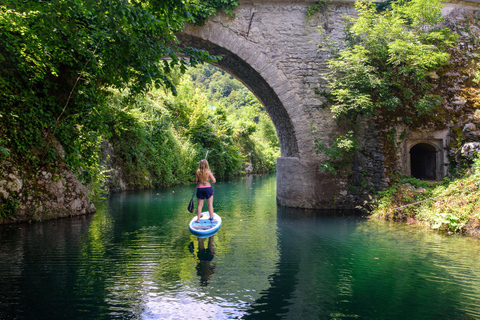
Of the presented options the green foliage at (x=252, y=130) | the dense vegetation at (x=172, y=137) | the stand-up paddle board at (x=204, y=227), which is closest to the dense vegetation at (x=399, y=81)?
the stand-up paddle board at (x=204, y=227)

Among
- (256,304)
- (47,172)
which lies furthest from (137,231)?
(256,304)

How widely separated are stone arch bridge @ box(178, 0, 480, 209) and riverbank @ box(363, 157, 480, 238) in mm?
708

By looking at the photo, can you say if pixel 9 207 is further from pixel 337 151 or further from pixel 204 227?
pixel 337 151

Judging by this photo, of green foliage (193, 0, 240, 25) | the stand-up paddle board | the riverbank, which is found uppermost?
green foliage (193, 0, 240, 25)

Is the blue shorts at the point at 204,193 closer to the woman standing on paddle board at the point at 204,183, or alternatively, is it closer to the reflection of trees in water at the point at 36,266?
the woman standing on paddle board at the point at 204,183

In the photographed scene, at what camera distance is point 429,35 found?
8.93 meters

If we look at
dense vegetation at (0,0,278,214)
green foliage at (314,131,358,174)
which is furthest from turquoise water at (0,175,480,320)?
green foliage at (314,131,358,174)

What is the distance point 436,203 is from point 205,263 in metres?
5.20

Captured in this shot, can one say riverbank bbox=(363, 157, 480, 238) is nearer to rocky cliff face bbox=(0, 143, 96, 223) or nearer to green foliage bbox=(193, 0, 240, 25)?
green foliage bbox=(193, 0, 240, 25)

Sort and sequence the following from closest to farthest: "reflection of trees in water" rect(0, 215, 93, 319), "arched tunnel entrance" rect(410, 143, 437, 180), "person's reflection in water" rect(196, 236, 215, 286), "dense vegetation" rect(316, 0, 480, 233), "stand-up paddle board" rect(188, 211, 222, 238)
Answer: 1. "reflection of trees in water" rect(0, 215, 93, 319)
2. "person's reflection in water" rect(196, 236, 215, 286)
3. "stand-up paddle board" rect(188, 211, 222, 238)
4. "dense vegetation" rect(316, 0, 480, 233)
5. "arched tunnel entrance" rect(410, 143, 437, 180)

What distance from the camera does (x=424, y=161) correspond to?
10.4 meters

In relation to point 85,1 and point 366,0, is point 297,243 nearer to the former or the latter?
point 85,1

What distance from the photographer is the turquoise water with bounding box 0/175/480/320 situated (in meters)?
3.50

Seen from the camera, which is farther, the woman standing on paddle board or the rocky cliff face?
the rocky cliff face
